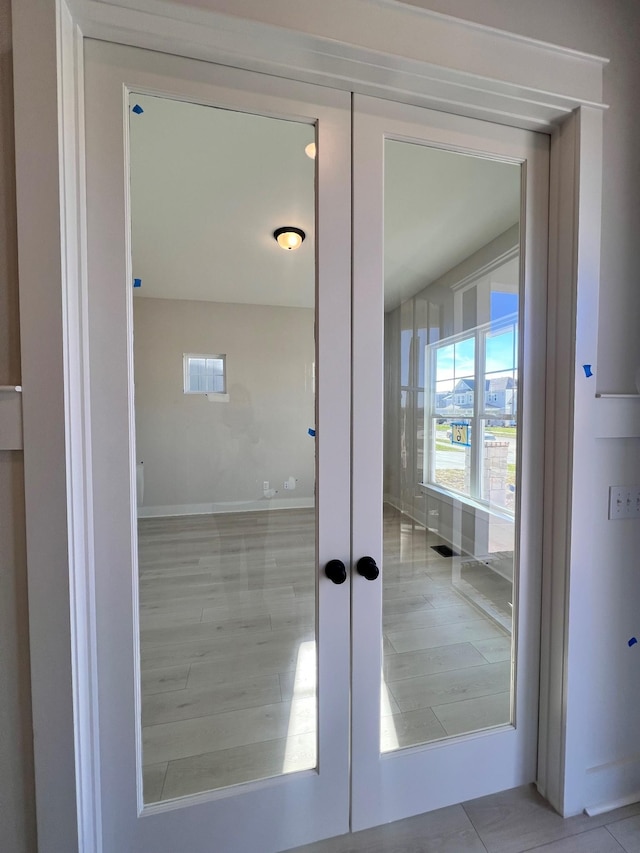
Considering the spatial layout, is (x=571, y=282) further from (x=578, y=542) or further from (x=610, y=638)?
(x=610, y=638)

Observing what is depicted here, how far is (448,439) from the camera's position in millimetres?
1476

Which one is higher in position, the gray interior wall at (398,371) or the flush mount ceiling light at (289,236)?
the flush mount ceiling light at (289,236)

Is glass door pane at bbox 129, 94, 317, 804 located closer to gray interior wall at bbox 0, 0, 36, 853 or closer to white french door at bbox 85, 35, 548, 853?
white french door at bbox 85, 35, 548, 853

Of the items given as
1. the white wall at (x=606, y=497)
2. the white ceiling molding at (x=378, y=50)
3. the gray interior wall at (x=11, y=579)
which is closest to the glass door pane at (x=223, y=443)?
the white ceiling molding at (x=378, y=50)

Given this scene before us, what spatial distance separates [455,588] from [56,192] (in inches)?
76.5

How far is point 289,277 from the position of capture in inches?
47.3

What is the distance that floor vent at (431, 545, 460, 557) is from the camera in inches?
60.2

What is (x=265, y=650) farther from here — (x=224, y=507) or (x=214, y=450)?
(x=214, y=450)

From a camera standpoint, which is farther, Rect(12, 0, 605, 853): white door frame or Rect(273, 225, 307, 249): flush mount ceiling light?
Rect(273, 225, 307, 249): flush mount ceiling light

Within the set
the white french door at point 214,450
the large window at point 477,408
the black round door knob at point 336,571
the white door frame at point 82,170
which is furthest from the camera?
the large window at point 477,408

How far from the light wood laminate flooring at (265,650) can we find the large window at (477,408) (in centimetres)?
35

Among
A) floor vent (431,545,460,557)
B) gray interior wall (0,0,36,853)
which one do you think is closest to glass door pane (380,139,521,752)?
floor vent (431,545,460,557)

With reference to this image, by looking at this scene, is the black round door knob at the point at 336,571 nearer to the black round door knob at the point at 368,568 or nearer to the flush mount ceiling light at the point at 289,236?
the black round door knob at the point at 368,568

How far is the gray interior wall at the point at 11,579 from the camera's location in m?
0.79
